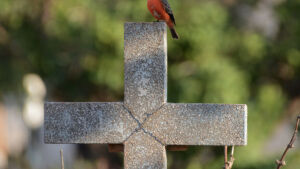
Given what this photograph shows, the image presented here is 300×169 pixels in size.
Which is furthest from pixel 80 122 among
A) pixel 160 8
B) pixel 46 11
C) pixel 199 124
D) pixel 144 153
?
pixel 46 11

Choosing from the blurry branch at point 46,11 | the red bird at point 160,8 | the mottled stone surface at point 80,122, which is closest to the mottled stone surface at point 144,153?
the mottled stone surface at point 80,122

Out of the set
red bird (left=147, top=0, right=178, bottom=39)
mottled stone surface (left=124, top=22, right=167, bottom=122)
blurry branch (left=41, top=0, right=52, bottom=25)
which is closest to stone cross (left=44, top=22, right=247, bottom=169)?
mottled stone surface (left=124, top=22, right=167, bottom=122)

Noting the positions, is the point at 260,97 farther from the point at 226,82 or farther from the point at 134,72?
the point at 134,72

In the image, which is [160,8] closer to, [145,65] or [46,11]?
[145,65]

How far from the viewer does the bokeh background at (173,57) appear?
912cm

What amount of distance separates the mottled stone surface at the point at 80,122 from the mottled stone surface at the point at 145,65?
166 mm

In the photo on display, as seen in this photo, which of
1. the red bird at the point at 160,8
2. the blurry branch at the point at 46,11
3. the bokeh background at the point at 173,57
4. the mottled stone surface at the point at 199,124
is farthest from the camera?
the blurry branch at the point at 46,11

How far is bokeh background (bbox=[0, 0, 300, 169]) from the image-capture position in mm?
9117

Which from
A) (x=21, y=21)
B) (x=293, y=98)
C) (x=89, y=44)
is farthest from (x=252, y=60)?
(x=21, y=21)

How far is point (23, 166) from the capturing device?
10875mm

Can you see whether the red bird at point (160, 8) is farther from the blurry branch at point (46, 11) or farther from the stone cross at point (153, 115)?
the blurry branch at point (46, 11)

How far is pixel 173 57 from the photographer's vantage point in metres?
9.69

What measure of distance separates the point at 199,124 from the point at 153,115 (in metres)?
0.26

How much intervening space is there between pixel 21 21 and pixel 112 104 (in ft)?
22.8
